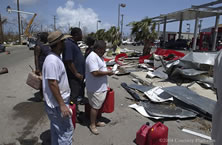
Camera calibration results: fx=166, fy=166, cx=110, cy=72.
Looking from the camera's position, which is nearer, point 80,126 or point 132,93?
point 80,126

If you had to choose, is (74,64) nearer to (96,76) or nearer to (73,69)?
(73,69)

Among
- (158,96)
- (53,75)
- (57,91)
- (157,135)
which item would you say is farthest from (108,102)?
(158,96)

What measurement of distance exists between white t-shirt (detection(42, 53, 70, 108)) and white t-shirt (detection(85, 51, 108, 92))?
0.83m

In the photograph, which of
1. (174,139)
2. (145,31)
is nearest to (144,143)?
(174,139)

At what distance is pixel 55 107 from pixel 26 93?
158 inches

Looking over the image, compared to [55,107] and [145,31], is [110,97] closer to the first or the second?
[55,107]

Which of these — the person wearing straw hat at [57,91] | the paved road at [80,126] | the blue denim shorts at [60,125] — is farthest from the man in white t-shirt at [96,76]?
the blue denim shorts at [60,125]

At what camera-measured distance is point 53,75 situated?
5.99 feet

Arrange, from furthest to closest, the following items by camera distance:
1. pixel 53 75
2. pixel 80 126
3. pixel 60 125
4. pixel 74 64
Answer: pixel 80 126 → pixel 74 64 → pixel 60 125 → pixel 53 75

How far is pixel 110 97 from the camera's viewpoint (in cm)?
321

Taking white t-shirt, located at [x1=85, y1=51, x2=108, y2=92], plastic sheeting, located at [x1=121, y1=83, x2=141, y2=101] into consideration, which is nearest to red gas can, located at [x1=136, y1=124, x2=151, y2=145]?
white t-shirt, located at [x1=85, y1=51, x2=108, y2=92]

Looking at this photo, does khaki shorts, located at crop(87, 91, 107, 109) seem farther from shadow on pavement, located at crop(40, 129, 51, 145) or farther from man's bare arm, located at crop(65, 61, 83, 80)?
shadow on pavement, located at crop(40, 129, 51, 145)

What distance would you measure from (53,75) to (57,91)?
0.62ft

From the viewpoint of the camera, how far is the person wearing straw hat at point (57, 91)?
1842 mm
